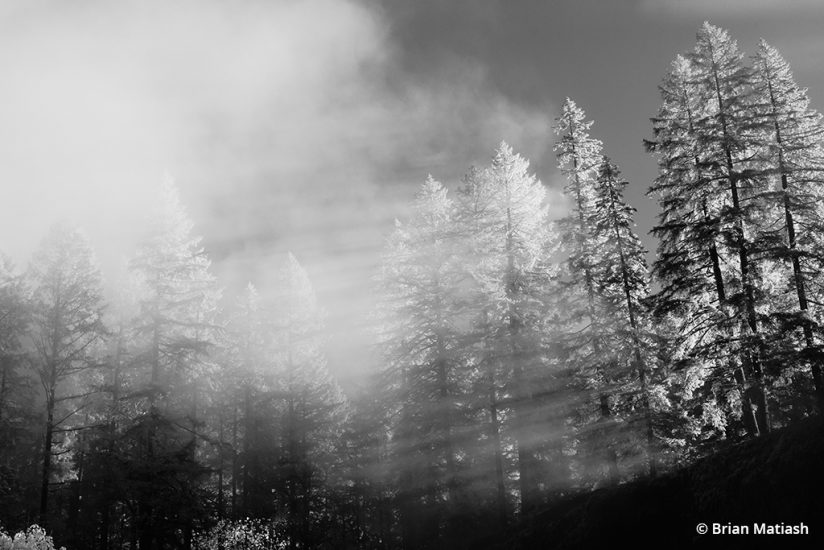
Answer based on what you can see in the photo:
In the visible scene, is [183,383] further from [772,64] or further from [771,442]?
[772,64]

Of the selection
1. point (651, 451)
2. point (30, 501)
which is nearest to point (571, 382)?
point (651, 451)

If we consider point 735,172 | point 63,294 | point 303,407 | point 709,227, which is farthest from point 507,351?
point 63,294

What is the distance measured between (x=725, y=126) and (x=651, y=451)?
12.5m

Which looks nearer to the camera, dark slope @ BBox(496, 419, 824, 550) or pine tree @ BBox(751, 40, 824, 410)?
dark slope @ BBox(496, 419, 824, 550)

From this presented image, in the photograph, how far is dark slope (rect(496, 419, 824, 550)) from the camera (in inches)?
449

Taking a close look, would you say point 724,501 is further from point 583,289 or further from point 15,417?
point 15,417

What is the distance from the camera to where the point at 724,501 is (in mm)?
12805

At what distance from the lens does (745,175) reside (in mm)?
19922

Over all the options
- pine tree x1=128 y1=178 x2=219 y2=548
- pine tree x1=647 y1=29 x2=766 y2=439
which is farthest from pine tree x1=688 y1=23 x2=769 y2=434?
pine tree x1=128 y1=178 x2=219 y2=548

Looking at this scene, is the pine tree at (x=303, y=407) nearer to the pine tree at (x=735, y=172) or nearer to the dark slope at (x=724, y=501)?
the dark slope at (x=724, y=501)

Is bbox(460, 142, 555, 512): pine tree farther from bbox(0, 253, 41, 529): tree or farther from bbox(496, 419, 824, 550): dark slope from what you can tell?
bbox(0, 253, 41, 529): tree

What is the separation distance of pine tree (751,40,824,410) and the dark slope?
17.9 feet

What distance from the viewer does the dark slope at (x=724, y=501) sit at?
11414 millimetres

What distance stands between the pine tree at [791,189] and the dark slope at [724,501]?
17.9 ft
